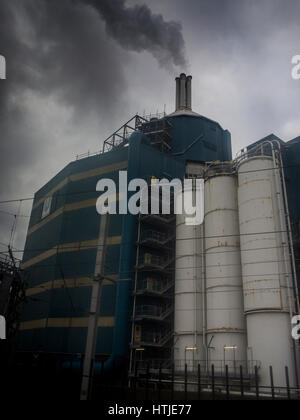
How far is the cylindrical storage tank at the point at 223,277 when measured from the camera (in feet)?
103

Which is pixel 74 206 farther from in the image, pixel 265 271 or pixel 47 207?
pixel 265 271

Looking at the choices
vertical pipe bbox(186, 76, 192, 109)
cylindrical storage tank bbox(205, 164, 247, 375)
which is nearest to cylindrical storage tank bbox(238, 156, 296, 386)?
cylindrical storage tank bbox(205, 164, 247, 375)

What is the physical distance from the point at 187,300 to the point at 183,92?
33.7m

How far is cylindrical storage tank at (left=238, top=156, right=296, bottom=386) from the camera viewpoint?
28.2 m

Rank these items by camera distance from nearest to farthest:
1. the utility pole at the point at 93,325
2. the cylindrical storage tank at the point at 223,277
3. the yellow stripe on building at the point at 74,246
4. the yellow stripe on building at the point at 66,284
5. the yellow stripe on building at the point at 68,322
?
1. the utility pole at the point at 93,325
2. the cylindrical storage tank at the point at 223,277
3. the yellow stripe on building at the point at 68,322
4. the yellow stripe on building at the point at 74,246
5. the yellow stripe on building at the point at 66,284

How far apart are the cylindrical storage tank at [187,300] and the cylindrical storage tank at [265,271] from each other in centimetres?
563

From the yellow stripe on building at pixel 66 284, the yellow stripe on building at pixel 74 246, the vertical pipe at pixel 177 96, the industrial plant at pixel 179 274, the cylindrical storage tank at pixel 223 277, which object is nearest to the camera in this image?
the industrial plant at pixel 179 274

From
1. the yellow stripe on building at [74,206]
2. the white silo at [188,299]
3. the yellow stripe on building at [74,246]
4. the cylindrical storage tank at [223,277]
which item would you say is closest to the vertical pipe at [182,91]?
the cylindrical storage tank at [223,277]

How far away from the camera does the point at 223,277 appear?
111ft

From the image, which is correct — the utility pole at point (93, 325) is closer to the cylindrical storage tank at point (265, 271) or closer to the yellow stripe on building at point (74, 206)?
the cylindrical storage tank at point (265, 271)

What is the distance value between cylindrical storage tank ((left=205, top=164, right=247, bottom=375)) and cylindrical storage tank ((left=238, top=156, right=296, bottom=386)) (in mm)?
1787

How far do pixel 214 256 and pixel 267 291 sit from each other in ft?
21.2

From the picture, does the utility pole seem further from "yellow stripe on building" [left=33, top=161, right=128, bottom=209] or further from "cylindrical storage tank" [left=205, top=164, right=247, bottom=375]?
"yellow stripe on building" [left=33, top=161, right=128, bottom=209]
